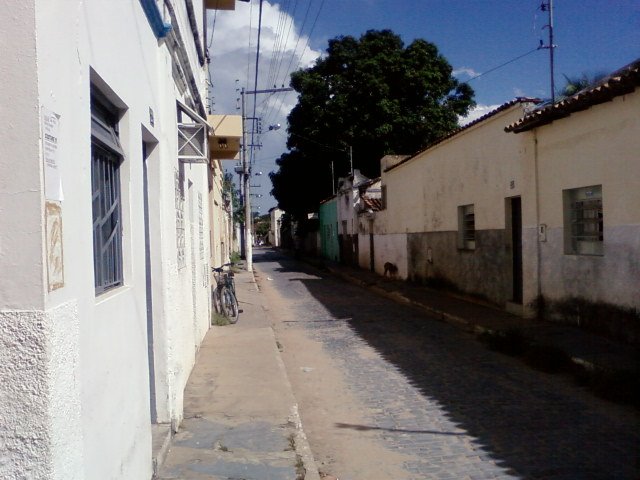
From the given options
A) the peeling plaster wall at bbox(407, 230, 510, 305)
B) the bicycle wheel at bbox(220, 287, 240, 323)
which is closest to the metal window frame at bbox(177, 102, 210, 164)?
the bicycle wheel at bbox(220, 287, 240, 323)

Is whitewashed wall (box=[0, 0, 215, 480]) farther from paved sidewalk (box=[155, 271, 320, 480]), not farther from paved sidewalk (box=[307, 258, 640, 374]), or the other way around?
paved sidewalk (box=[307, 258, 640, 374])

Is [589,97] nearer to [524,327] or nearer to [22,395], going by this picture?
[524,327]

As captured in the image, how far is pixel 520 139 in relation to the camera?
12023 millimetres

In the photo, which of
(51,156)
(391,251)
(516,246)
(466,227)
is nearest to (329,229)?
(391,251)

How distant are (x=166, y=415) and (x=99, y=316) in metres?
2.42

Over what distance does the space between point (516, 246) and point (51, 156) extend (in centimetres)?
1140

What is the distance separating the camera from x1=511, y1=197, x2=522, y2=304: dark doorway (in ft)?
41.2

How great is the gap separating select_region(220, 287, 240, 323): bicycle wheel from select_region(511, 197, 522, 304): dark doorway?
5.40 meters

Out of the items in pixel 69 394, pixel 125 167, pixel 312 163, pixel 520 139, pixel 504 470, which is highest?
pixel 312 163

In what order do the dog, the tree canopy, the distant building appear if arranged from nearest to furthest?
the distant building → the dog → the tree canopy

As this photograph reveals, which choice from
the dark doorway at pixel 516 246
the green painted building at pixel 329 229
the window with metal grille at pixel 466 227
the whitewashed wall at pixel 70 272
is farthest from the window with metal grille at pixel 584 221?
the green painted building at pixel 329 229

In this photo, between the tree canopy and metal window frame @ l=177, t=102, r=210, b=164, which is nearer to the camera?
metal window frame @ l=177, t=102, r=210, b=164

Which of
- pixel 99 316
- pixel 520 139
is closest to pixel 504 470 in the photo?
pixel 99 316

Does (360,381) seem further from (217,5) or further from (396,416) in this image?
(217,5)
